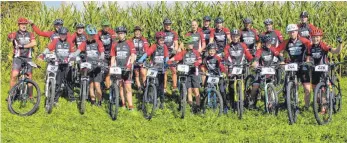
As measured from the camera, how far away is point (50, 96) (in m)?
10.4

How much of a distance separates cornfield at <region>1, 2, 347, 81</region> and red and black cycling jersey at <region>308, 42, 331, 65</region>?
26.2 ft

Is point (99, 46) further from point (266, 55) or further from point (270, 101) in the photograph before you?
point (270, 101)

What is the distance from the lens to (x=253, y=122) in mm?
9422

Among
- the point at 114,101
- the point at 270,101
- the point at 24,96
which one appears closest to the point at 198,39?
the point at 270,101

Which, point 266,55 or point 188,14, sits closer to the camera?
point 266,55

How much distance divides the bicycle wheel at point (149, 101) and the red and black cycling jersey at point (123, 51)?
96cm

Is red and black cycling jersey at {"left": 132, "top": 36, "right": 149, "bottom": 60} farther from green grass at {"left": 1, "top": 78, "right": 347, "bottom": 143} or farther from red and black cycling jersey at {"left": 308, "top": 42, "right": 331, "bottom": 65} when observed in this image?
red and black cycling jersey at {"left": 308, "top": 42, "right": 331, "bottom": 65}

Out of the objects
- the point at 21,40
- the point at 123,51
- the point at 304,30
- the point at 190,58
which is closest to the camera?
the point at 190,58

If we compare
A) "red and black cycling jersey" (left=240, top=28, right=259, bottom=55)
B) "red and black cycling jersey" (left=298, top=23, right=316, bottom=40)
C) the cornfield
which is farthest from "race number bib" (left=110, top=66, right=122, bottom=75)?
the cornfield

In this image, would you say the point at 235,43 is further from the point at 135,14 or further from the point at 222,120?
the point at 135,14

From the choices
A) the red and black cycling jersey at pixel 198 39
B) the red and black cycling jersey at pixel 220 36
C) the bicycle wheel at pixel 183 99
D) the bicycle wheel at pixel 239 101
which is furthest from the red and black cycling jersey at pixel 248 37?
the bicycle wheel at pixel 183 99

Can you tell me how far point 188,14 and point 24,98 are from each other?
31.1 feet

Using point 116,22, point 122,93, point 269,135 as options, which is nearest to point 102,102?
point 122,93

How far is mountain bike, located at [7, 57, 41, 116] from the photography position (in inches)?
399
